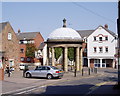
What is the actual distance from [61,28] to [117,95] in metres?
21.3

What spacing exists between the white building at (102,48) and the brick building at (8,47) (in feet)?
68.4

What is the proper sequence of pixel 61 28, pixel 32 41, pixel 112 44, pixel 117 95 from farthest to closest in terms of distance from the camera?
pixel 32 41, pixel 112 44, pixel 61 28, pixel 117 95

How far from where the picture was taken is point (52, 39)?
3153 cm

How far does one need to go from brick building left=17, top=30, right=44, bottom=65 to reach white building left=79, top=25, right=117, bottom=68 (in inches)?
653

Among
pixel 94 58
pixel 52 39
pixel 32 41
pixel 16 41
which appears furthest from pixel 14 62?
pixel 32 41

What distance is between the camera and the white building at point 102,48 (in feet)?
165

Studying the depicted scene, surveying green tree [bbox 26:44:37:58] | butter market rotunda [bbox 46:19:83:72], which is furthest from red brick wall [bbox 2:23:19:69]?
green tree [bbox 26:44:37:58]

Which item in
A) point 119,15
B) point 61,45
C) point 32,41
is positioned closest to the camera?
point 119,15

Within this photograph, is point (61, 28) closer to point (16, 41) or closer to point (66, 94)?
point (16, 41)

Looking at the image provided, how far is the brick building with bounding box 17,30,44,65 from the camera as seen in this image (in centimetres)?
6128

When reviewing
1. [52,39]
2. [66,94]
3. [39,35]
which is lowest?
[66,94]

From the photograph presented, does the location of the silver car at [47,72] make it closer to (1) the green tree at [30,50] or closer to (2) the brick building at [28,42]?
(1) the green tree at [30,50]

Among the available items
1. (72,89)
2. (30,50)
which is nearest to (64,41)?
(72,89)

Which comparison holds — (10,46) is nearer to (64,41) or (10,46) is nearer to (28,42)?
(64,41)
